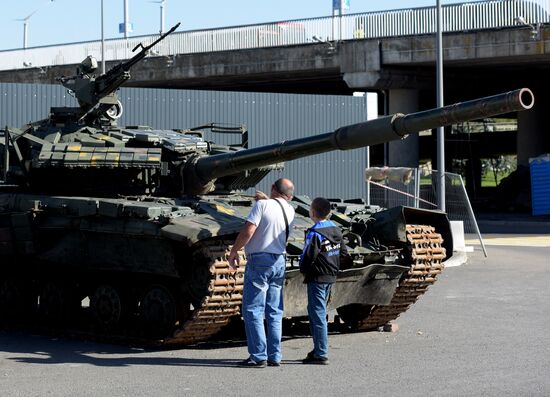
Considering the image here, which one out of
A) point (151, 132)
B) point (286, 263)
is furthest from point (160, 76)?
point (286, 263)

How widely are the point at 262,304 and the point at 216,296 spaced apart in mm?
737

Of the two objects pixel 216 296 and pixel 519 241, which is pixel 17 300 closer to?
pixel 216 296

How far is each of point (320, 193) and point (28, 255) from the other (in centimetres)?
1448

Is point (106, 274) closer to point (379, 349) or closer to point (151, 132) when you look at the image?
point (151, 132)

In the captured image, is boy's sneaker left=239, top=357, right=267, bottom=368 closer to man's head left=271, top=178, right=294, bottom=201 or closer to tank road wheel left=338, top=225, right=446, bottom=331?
man's head left=271, top=178, right=294, bottom=201

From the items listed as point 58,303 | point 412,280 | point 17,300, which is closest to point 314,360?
point 412,280

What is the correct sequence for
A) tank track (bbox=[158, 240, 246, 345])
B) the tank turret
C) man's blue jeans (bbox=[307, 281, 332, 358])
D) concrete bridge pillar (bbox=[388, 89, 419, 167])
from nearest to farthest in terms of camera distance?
man's blue jeans (bbox=[307, 281, 332, 358]), tank track (bbox=[158, 240, 246, 345]), the tank turret, concrete bridge pillar (bbox=[388, 89, 419, 167])

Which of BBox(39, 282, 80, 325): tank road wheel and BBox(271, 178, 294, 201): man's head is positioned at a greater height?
BBox(271, 178, 294, 201): man's head

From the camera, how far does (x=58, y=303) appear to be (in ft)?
46.1

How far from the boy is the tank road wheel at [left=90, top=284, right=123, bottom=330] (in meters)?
2.76

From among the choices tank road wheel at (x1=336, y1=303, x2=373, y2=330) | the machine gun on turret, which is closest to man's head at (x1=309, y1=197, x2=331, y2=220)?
tank road wheel at (x1=336, y1=303, x2=373, y2=330)

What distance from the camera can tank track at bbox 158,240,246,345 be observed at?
11711mm

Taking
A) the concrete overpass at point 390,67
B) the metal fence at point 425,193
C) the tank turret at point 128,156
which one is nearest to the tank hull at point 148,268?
the tank turret at point 128,156

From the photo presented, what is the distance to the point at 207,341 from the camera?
42.7 feet
